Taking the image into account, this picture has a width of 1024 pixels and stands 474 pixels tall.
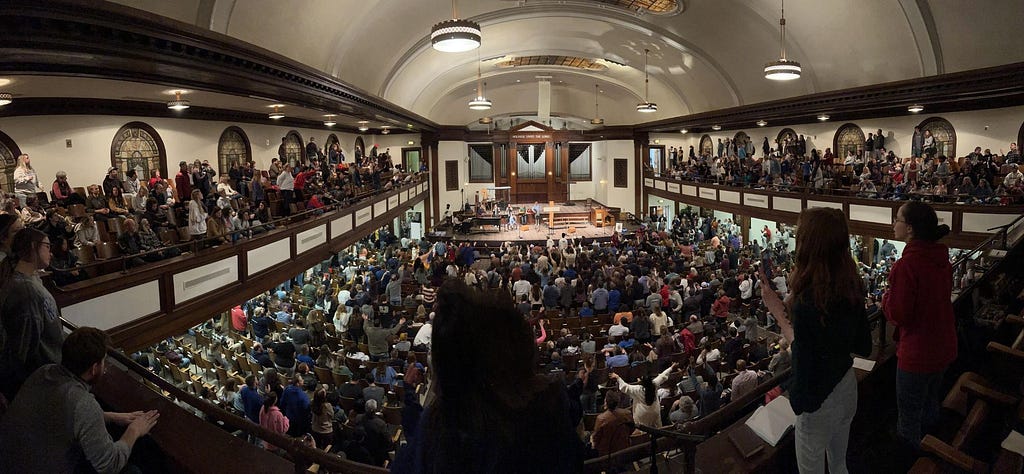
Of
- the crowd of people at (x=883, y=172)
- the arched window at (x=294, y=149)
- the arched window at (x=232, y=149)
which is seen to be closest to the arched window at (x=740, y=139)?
the crowd of people at (x=883, y=172)

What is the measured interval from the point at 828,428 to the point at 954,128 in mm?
16416

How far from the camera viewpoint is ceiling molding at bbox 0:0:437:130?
4.98m

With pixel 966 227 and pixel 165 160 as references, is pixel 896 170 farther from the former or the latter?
pixel 165 160

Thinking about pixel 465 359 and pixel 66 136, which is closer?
pixel 465 359

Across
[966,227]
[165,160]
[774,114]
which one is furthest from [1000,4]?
[165,160]

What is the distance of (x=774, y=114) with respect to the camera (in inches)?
736

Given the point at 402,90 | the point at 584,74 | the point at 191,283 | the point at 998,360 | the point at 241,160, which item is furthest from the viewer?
the point at 584,74

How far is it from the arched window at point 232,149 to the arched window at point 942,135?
19.3 metres

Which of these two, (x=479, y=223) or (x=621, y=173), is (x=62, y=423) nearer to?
(x=479, y=223)

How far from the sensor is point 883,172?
14.4m

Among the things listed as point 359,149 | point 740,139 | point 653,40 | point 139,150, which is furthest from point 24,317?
point 740,139

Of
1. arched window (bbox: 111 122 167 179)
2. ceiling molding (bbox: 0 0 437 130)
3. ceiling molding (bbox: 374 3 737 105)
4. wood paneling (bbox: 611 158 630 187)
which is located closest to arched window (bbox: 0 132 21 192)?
arched window (bbox: 111 122 167 179)

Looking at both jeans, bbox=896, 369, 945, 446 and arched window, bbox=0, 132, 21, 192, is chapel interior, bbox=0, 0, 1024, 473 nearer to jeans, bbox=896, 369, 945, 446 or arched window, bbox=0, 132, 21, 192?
arched window, bbox=0, 132, 21, 192

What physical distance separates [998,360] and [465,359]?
4.10 metres
